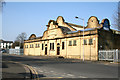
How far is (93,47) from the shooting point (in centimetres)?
3459

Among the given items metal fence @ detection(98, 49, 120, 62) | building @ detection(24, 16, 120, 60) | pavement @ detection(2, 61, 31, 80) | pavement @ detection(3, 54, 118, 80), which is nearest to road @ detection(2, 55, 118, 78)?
pavement @ detection(3, 54, 118, 80)

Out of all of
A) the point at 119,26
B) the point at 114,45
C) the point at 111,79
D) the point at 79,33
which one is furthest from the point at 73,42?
the point at 111,79

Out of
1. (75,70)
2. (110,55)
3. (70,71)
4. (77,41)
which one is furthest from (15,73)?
(77,41)

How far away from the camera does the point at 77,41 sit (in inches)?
1555

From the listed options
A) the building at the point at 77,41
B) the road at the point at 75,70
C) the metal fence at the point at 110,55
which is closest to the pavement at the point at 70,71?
the road at the point at 75,70

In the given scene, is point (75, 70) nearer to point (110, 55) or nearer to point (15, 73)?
point (15, 73)

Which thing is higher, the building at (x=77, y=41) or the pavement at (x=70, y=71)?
the building at (x=77, y=41)

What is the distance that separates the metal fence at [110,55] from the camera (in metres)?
27.8

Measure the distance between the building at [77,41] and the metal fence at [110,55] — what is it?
1565mm

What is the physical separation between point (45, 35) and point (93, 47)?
23.5 metres

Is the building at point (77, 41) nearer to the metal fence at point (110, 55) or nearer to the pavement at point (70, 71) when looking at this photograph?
the metal fence at point (110, 55)

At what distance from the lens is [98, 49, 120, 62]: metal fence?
2779cm

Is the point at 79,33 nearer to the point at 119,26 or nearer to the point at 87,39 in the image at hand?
the point at 87,39

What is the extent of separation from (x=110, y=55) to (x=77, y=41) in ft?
38.3
